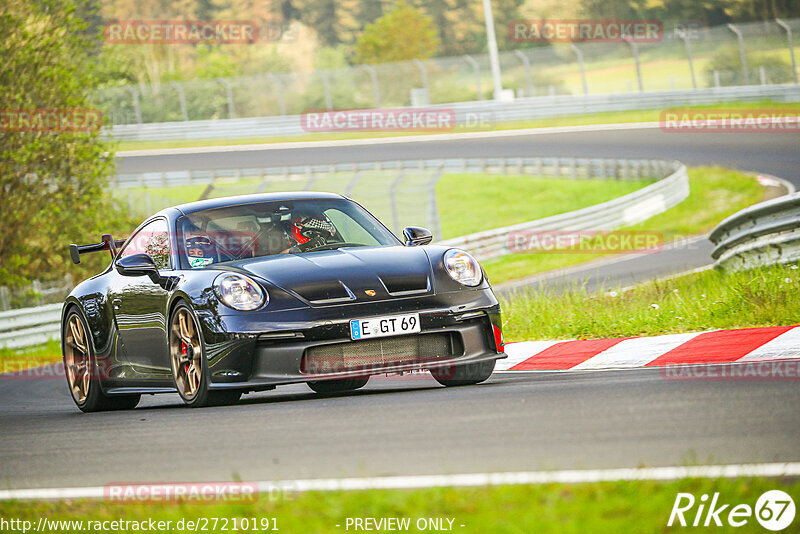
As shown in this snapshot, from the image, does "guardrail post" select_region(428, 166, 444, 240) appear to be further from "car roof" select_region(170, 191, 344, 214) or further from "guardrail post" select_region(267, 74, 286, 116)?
"guardrail post" select_region(267, 74, 286, 116)

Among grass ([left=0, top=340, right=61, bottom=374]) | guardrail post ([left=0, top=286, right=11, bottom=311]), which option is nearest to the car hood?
grass ([left=0, top=340, right=61, bottom=374])

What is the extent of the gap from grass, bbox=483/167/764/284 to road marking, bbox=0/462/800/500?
16289 millimetres

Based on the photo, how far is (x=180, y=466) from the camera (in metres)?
4.87

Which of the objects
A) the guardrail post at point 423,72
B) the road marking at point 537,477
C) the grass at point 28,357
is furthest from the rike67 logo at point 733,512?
the guardrail post at point 423,72

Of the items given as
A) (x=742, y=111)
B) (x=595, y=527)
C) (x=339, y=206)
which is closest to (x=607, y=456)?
(x=595, y=527)

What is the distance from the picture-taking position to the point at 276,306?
6703mm

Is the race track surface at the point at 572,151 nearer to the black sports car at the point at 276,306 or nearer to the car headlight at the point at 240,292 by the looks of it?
the black sports car at the point at 276,306

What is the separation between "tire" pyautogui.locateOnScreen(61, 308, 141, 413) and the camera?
8422mm

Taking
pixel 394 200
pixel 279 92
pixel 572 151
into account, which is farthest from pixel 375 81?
pixel 394 200

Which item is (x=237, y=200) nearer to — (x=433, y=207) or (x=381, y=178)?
(x=433, y=207)

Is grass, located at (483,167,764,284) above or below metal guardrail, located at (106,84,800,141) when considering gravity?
below

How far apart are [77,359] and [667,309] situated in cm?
450

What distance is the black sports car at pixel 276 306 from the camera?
6633 millimetres

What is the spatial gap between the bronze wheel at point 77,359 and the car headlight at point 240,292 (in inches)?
83.2
